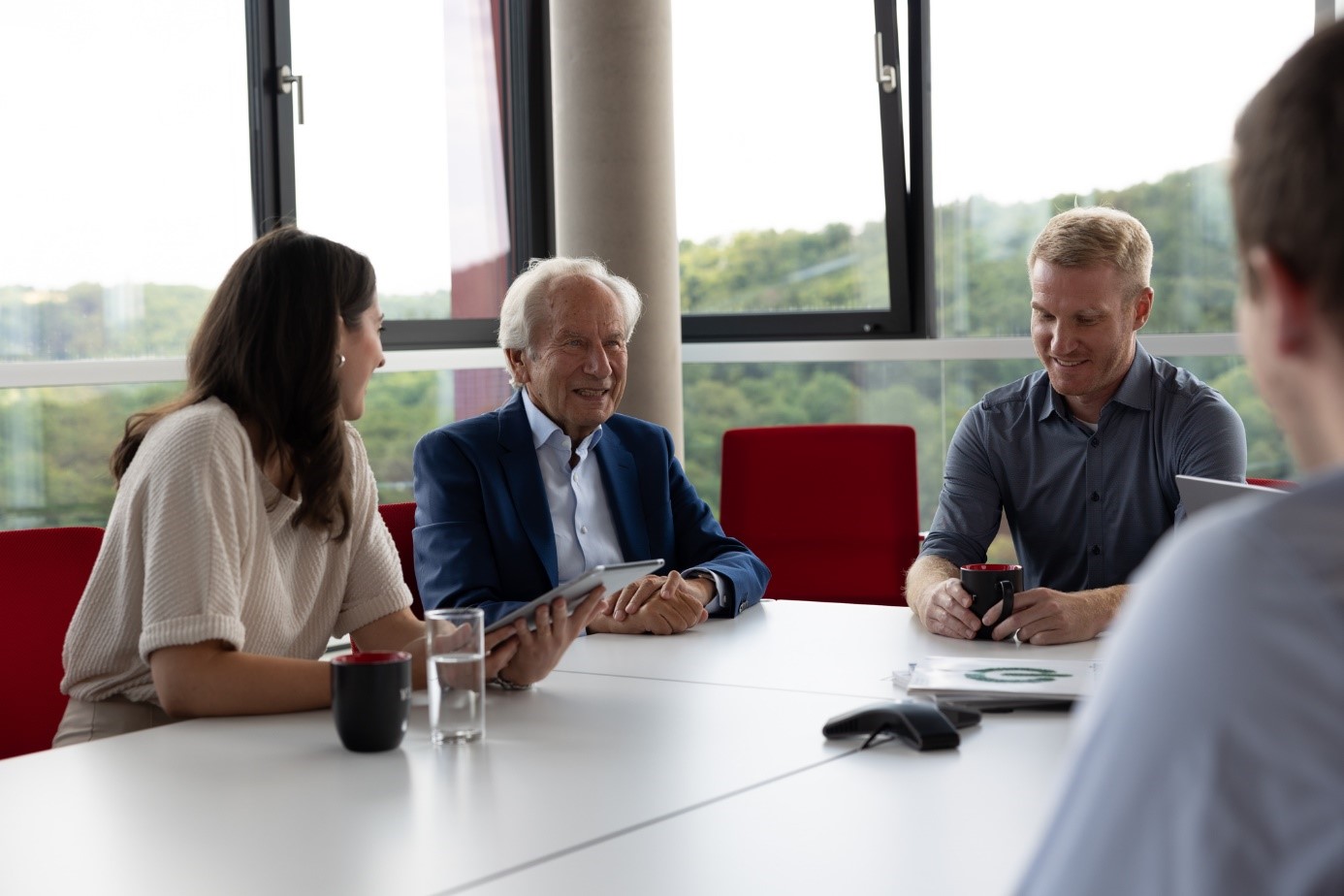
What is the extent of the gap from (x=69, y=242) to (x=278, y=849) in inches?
128

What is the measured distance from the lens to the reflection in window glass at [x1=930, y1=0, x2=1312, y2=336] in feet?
15.4

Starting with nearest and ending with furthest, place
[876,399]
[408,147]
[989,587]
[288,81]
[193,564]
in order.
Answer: [193,564] → [989,587] → [288,81] → [408,147] → [876,399]

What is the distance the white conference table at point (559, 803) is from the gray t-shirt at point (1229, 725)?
0.63m

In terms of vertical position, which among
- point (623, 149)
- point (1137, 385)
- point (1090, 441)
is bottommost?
point (1090, 441)

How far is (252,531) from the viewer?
1.89 metres

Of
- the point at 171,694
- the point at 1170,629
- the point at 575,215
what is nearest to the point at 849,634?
the point at 171,694

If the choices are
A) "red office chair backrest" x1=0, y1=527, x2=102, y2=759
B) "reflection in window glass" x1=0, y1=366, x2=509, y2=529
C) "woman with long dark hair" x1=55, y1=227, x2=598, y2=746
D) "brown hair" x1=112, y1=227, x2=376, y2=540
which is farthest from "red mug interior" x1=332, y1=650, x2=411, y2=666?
"reflection in window glass" x1=0, y1=366, x2=509, y2=529

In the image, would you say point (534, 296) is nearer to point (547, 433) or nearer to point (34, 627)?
point (547, 433)

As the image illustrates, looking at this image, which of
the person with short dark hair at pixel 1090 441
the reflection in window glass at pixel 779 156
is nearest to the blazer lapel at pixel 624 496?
the person with short dark hair at pixel 1090 441

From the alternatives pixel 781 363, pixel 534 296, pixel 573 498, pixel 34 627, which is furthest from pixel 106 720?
pixel 781 363

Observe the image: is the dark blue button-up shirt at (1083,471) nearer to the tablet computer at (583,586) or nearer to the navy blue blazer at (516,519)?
the navy blue blazer at (516,519)

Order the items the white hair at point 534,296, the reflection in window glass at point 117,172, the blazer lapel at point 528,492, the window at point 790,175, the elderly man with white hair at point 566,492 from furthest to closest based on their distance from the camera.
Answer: the window at point 790,175 → the reflection in window glass at point 117,172 → the white hair at point 534,296 → the blazer lapel at point 528,492 → the elderly man with white hair at point 566,492

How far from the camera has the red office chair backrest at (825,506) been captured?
3.33m

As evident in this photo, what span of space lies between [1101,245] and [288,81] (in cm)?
286
